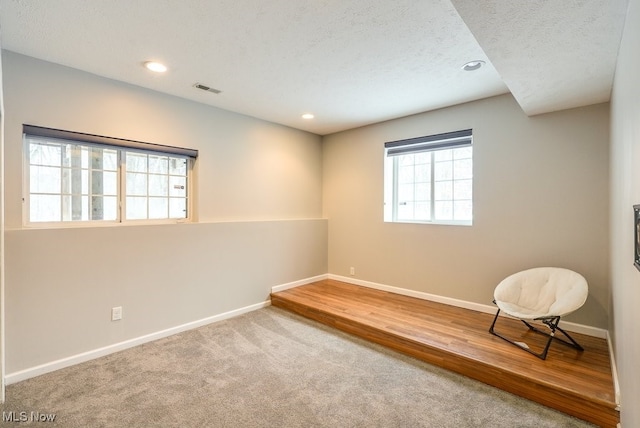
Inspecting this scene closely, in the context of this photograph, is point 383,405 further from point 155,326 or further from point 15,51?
point 15,51

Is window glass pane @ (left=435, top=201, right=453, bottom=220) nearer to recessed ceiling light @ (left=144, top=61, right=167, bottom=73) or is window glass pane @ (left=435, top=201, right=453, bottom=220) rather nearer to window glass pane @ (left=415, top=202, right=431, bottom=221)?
window glass pane @ (left=415, top=202, right=431, bottom=221)

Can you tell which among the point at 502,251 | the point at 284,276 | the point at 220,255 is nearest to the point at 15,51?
the point at 220,255

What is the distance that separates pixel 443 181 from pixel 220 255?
2914 millimetres

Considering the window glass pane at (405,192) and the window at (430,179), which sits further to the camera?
the window glass pane at (405,192)

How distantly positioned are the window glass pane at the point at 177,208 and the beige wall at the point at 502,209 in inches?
93.9

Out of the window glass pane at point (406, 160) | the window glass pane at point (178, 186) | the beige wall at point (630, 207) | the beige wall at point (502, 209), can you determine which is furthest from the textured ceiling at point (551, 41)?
the window glass pane at point (178, 186)

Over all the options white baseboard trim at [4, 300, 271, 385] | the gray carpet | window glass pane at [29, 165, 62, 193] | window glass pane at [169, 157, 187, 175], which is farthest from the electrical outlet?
window glass pane at [169, 157, 187, 175]

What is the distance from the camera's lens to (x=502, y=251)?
3.40 meters

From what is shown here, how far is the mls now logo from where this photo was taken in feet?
6.45

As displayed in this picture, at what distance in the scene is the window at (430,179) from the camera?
3750 millimetres

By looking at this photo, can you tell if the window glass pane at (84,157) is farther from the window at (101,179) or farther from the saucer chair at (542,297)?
the saucer chair at (542,297)

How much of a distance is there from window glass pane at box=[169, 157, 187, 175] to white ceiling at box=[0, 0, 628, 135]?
A: 0.73 metres

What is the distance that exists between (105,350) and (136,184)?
1.60m

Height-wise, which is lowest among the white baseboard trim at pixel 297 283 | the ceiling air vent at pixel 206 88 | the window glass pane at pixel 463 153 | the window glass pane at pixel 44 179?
the white baseboard trim at pixel 297 283
